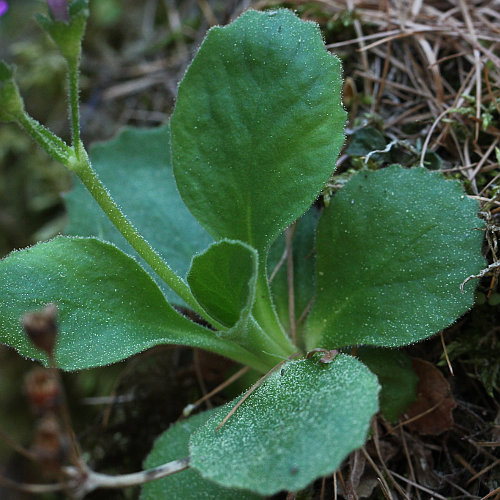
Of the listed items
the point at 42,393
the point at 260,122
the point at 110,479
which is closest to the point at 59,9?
the point at 260,122

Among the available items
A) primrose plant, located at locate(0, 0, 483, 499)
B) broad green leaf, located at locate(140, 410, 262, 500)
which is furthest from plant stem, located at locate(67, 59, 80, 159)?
broad green leaf, located at locate(140, 410, 262, 500)

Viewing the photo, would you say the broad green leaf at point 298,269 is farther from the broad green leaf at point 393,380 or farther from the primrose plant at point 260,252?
the broad green leaf at point 393,380

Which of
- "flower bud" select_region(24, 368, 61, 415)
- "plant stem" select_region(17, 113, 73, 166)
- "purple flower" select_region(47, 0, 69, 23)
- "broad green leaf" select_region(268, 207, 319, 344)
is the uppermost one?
"purple flower" select_region(47, 0, 69, 23)

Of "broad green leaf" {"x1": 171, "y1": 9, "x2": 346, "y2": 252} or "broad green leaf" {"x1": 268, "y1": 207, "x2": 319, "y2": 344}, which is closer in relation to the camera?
"broad green leaf" {"x1": 171, "y1": 9, "x2": 346, "y2": 252}

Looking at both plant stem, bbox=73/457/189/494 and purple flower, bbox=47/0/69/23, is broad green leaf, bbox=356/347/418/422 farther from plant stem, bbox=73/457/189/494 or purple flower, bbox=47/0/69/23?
purple flower, bbox=47/0/69/23

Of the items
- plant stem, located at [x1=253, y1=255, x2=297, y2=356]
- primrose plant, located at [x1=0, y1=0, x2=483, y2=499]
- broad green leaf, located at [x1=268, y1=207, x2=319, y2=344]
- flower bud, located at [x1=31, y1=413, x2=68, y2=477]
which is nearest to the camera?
flower bud, located at [x1=31, y1=413, x2=68, y2=477]

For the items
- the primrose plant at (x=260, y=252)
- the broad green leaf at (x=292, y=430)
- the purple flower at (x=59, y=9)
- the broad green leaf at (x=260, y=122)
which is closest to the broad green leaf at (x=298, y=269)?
the primrose plant at (x=260, y=252)

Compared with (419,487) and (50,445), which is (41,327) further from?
(419,487)
